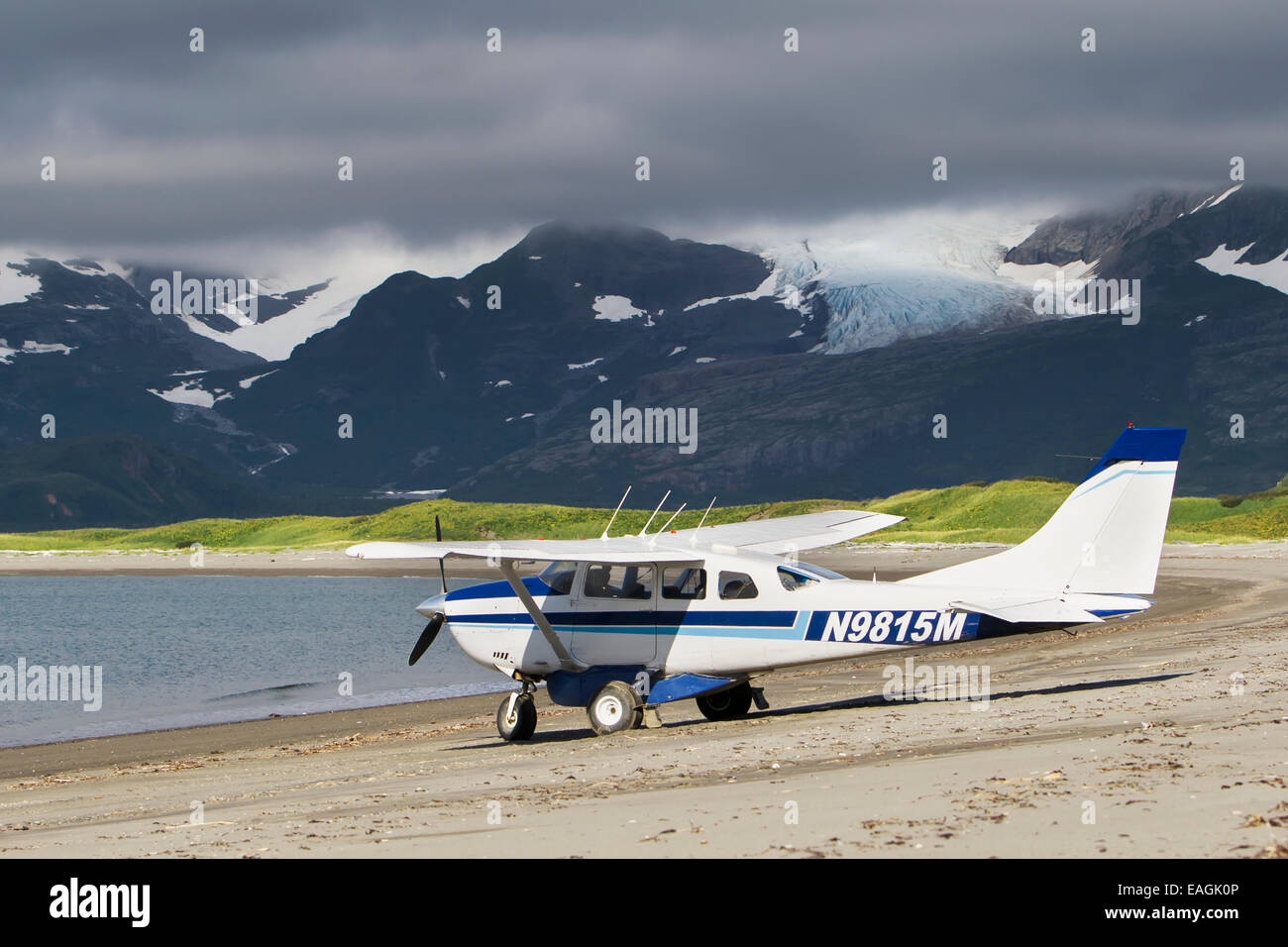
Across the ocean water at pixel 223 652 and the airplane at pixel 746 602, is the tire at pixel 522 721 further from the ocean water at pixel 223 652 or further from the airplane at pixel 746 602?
the ocean water at pixel 223 652

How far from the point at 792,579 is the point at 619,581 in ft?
8.30

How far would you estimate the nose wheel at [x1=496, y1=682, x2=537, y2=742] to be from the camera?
20516 millimetres

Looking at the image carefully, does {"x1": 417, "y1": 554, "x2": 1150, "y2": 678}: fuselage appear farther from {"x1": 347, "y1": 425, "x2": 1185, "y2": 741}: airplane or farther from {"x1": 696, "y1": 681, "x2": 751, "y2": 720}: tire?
{"x1": 696, "y1": 681, "x2": 751, "y2": 720}: tire

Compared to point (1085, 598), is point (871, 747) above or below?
below

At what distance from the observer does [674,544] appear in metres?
20.4

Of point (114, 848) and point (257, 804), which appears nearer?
point (114, 848)

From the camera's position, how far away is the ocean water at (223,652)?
30938 millimetres

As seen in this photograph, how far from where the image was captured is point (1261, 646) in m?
24.6

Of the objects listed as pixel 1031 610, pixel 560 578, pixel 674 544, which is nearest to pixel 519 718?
pixel 560 578

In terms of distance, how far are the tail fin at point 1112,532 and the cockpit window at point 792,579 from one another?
238 centimetres

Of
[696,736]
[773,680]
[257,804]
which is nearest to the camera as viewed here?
[257,804]
